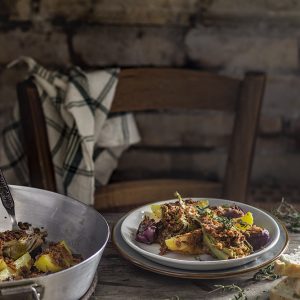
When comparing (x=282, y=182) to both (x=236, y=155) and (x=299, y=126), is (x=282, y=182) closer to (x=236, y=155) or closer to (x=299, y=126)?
(x=299, y=126)

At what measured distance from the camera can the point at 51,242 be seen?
3.07 ft

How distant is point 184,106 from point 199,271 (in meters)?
0.67

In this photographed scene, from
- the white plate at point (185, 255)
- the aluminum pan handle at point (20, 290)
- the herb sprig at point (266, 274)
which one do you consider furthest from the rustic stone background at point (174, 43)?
the aluminum pan handle at point (20, 290)

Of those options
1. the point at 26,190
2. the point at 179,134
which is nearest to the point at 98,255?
the point at 26,190

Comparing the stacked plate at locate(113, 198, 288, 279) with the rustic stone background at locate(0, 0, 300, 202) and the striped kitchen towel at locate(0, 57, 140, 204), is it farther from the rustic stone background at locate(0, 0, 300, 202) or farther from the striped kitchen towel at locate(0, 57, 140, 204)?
the rustic stone background at locate(0, 0, 300, 202)

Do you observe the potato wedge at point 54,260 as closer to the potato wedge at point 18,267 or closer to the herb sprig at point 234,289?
the potato wedge at point 18,267

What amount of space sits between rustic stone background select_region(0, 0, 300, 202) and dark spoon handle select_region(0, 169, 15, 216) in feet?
2.41

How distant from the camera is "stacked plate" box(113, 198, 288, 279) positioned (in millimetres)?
849

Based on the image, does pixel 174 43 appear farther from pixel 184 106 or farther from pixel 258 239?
pixel 258 239

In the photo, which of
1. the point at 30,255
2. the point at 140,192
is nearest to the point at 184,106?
the point at 140,192

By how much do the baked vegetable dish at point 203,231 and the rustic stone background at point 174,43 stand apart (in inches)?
25.2

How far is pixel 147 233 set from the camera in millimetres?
932

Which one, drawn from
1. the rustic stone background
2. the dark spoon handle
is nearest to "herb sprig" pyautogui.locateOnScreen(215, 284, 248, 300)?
the dark spoon handle

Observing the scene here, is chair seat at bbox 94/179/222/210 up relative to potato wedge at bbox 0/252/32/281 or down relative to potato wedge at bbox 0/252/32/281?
down
